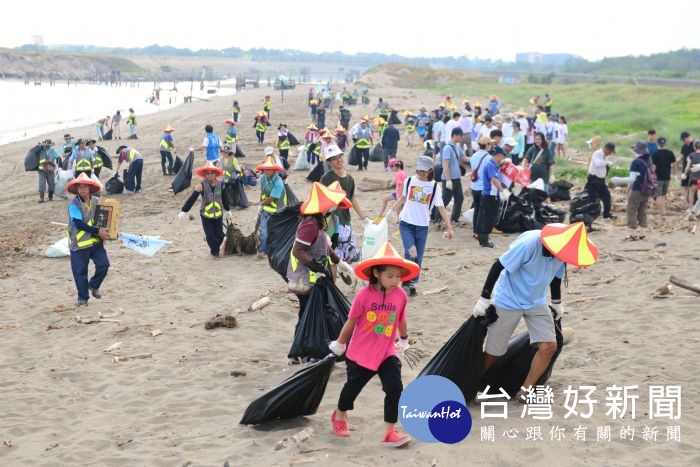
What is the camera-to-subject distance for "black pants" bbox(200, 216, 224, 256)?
11398 millimetres

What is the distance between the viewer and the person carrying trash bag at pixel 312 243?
661cm

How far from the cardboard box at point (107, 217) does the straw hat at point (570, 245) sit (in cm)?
556

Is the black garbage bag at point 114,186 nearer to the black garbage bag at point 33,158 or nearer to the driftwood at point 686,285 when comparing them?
the black garbage bag at point 33,158

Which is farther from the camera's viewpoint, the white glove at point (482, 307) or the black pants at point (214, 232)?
the black pants at point (214, 232)

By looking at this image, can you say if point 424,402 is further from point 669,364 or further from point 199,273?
point 199,273

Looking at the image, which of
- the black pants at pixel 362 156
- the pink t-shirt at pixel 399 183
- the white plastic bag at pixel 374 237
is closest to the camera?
the white plastic bag at pixel 374 237

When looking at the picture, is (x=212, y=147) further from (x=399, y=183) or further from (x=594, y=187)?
(x=594, y=187)

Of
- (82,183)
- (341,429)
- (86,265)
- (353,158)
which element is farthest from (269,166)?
(353,158)

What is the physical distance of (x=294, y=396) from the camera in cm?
556

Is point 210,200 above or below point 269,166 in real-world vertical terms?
below

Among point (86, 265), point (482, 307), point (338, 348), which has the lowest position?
point (86, 265)

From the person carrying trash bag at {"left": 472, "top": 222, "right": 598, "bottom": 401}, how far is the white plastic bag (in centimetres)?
372

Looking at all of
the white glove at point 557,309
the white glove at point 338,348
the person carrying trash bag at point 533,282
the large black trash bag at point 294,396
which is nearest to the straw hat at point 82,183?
the large black trash bag at point 294,396

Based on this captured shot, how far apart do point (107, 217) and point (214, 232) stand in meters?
2.63
